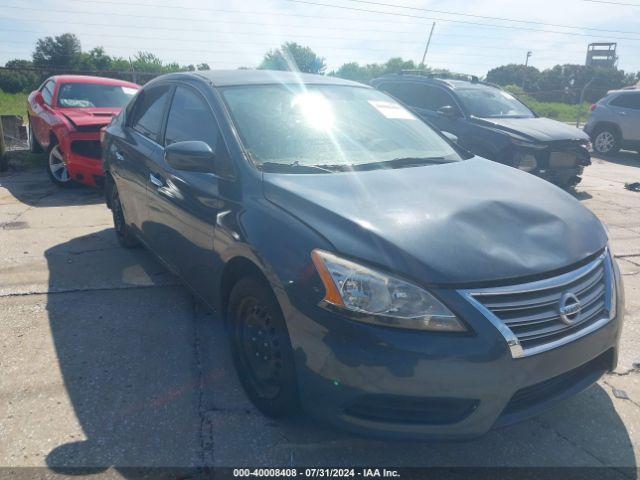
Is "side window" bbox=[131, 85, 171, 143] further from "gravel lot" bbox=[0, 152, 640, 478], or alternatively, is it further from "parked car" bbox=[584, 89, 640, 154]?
"parked car" bbox=[584, 89, 640, 154]

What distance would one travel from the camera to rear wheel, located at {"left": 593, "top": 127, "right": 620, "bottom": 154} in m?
13.4

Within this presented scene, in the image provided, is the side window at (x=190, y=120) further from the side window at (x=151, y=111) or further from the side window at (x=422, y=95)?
the side window at (x=422, y=95)

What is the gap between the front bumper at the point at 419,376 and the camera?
1958 mm

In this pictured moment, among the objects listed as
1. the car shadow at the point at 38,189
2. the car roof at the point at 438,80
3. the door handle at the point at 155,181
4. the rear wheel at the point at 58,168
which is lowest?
the car shadow at the point at 38,189

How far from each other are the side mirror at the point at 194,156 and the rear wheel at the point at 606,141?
13.5 meters

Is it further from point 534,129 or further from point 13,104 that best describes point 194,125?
point 13,104

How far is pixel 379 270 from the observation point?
2055 mm

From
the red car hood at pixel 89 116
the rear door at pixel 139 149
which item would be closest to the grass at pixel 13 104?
the red car hood at pixel 89 116

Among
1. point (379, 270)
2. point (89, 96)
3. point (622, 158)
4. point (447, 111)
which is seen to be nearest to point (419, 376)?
point (379, 270)

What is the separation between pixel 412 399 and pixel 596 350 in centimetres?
90

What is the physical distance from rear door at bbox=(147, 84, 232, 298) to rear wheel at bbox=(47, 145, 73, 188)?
4605 mm

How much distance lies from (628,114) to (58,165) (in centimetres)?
1279

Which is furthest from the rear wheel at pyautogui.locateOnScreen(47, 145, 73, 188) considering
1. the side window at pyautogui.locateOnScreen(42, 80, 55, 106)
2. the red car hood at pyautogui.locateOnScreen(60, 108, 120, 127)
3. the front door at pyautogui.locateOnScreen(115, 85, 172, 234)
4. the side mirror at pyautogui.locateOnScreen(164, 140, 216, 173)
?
the side mirror at pyautogui.locateOnScreen(164, 140, 216, 173)

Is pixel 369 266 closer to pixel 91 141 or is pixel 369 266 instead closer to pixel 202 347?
pixel 202 347
